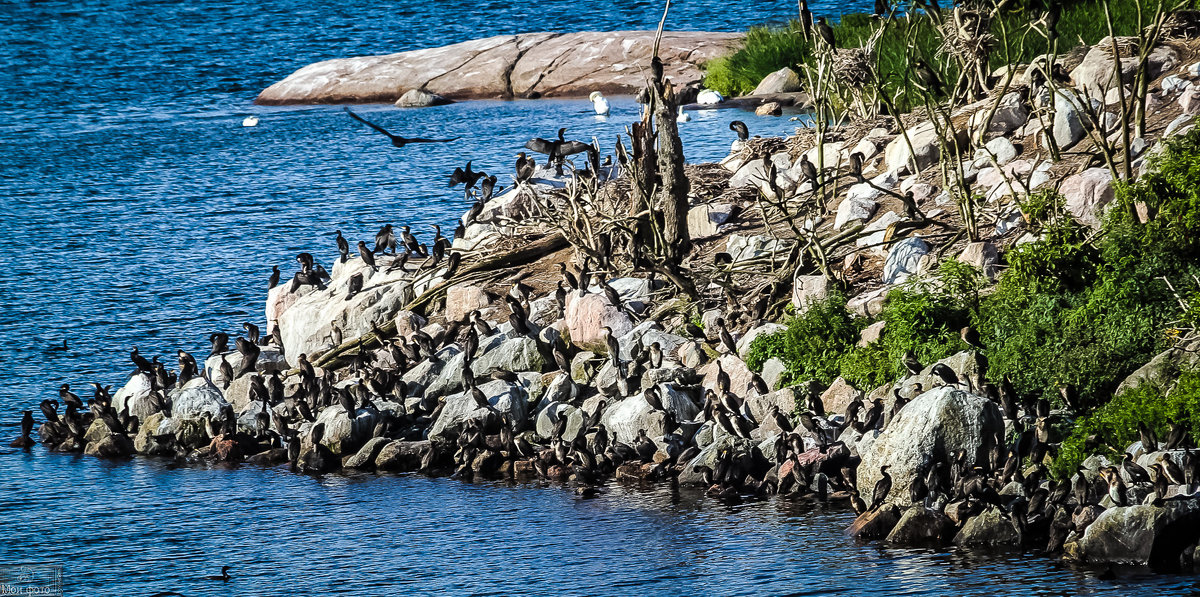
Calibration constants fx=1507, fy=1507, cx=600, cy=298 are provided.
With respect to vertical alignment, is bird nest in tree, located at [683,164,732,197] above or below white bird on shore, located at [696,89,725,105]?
below

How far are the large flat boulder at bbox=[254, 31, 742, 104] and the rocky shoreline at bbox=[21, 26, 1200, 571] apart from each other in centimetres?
1911

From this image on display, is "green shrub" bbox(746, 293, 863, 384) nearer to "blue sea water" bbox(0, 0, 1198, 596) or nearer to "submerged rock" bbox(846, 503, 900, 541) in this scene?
"blue sea water" bbox(0, 0, 1198, 596)

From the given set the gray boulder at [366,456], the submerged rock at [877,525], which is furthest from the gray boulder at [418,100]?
the submerged rock at [877,525]

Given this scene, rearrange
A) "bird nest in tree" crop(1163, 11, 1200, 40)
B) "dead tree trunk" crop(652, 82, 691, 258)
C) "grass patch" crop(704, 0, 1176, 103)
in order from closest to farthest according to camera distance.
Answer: "dead tree trunk" crop(652, 82, 691, 258) < "bird nest in tree" crop(1163, 11, 1200, 40) < "grass patch" crop(704, 0, 1176, 103)

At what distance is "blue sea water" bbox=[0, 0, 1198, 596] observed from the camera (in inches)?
485

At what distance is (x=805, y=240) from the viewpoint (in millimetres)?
16750

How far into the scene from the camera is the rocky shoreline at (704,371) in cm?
1277

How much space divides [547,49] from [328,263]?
1819 cm

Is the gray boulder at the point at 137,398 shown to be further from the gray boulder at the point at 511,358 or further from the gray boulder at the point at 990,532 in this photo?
the gray boulder at the point at 990,532

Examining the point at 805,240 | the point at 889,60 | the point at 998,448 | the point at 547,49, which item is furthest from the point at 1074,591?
the point at 547,49

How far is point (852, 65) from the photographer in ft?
61.6

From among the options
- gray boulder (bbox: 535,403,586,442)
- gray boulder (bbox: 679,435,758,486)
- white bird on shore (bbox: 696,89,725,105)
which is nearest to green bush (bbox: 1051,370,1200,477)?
gray boulder (bbox: 679,435,758,486)

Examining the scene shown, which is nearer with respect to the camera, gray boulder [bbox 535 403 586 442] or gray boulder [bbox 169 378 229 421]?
Answer: gray boulder [bbox 535 403 586 442]

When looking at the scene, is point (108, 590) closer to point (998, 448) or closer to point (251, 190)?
point (998, 448)
